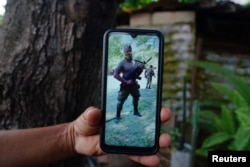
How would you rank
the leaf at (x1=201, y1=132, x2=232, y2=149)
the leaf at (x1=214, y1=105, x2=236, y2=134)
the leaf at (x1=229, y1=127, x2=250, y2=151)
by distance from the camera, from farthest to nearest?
the leaf at (x1=214, y1=105, x2=236, y2=134) → the leaf at (x1=201, y1=132, x2=232, y2=149) → the leaf at (x1=229, y1=127, x2=250, y2=151)

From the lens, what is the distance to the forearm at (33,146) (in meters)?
0.96

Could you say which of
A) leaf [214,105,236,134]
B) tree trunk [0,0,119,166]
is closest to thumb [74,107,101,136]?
tree trunk [0,0,119,166]

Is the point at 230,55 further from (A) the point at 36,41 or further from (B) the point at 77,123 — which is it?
(B) the point at 77,123

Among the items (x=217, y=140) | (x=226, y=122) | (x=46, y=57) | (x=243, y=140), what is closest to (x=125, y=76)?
(x=46, y=57)

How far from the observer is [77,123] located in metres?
0.94

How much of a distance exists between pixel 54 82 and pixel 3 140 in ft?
1.32

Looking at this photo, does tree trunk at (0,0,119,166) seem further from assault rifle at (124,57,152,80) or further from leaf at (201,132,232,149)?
leaf at (201,132,232,149)

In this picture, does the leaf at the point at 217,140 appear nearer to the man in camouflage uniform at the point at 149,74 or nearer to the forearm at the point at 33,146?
the forearm at the point at 33,146

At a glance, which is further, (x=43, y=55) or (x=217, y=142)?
(x=217, y=142)

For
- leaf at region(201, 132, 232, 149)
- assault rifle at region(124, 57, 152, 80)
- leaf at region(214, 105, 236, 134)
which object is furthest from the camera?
leaf at region(214, 105, 236, 134)

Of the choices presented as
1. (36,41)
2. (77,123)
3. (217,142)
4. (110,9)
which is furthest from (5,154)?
(217,142)

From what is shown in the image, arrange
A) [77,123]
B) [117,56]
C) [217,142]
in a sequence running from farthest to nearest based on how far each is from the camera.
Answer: [217,142] < [77,123] < [117,56]

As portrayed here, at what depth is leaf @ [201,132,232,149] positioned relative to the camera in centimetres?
265

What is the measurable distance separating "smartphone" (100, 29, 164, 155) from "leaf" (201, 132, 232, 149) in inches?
73.3
